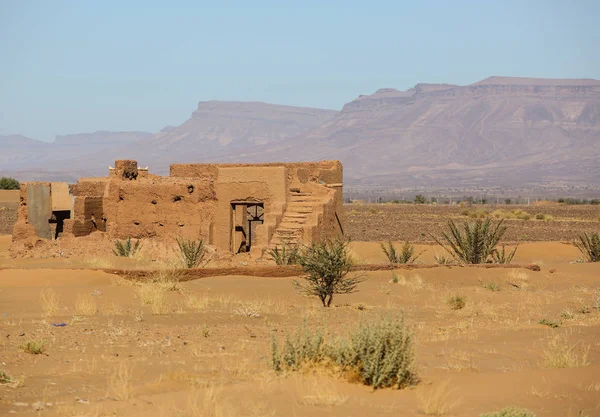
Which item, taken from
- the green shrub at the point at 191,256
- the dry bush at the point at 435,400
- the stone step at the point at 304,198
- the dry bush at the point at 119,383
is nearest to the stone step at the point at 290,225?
the stone step at the point at 304,198

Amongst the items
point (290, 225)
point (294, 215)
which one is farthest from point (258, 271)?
point (294, 215)

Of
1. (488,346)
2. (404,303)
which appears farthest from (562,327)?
(404,303)

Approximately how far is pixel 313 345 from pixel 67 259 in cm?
1523

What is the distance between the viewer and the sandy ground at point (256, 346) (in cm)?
823

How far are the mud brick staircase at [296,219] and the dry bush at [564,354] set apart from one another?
10.8m

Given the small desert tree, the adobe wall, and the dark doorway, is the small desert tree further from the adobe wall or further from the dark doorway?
the dark doorway

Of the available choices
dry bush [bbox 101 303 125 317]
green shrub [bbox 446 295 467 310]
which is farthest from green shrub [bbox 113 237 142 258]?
green shrub [bbox 446 295 467 310]

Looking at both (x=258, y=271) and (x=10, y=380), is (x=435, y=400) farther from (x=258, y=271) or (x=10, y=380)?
(x=258, y=271)

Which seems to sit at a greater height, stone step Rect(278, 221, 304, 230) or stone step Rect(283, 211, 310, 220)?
stone step Rect(283, 211, 310, 220)

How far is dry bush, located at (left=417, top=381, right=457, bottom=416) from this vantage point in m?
7.91

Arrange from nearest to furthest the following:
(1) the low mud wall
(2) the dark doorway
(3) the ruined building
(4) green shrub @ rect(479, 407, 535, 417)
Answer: (4) green shrub @ rect(479, 407, 535, 417)
(1) the low mud wall
(3) the ruined building
(2) the dark doorway

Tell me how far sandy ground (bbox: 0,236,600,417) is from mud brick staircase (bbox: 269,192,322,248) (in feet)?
9.63

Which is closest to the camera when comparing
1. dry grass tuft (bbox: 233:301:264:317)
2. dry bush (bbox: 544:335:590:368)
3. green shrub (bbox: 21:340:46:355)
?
dry bush (bbox: 544:335:590:368)

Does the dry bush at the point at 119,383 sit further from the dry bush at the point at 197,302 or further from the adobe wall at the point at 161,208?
the adobe wall at the point at 161,208
